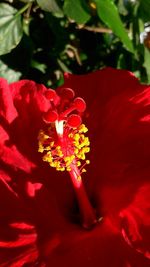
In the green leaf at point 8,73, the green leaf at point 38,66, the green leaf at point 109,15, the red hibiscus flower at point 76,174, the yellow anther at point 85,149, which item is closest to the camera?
the red hibiscus flower at point 76,174

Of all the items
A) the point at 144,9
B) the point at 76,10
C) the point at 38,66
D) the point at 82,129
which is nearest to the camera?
the point at 82,129

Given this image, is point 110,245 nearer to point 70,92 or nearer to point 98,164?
point 98,164

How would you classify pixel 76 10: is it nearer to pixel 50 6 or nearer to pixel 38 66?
pixel 50 6

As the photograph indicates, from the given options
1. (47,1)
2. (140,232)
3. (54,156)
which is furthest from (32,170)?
(47,1)

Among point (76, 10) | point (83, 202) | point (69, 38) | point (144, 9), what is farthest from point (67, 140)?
point (69, 38)

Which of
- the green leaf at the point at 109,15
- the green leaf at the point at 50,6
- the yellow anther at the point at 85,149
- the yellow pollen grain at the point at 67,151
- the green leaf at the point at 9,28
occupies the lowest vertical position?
the yellow anther at the point at 85,149

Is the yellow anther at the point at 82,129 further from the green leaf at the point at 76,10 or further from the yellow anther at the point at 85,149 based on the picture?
the green leaf at the point at 76,10

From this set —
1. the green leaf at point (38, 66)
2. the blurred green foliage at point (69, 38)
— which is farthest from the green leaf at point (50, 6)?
the green leaf at point (38, 66)
